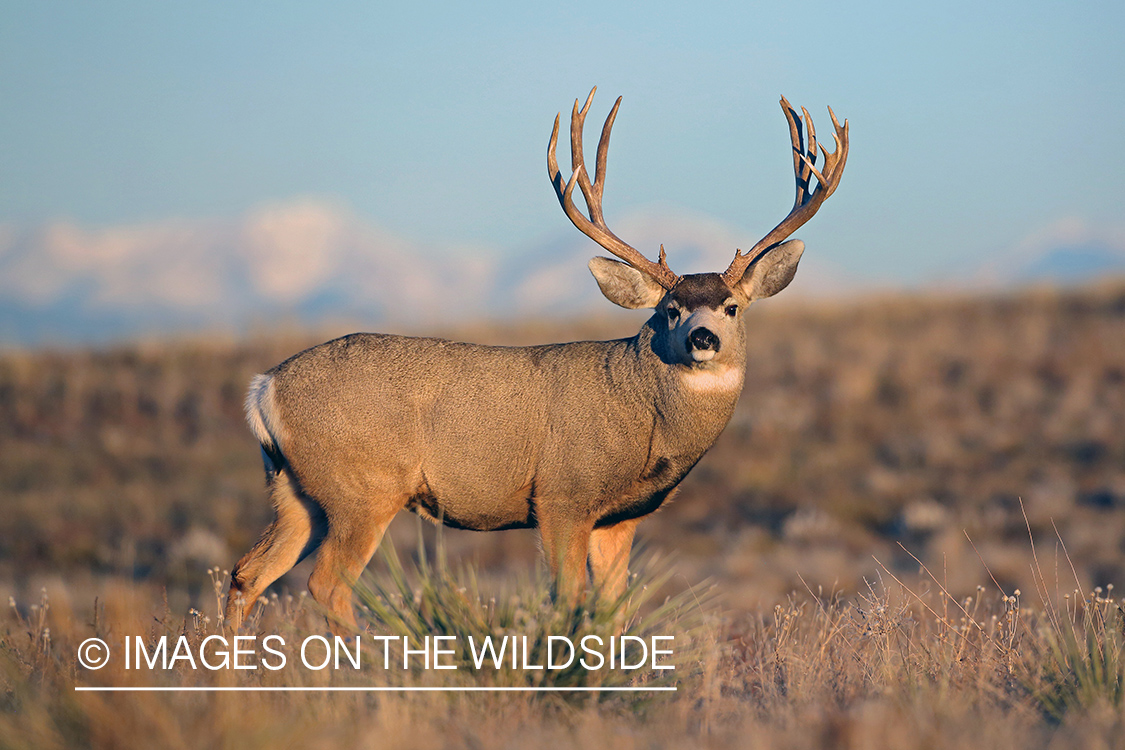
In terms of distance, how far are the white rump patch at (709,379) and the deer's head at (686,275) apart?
0.07 metres

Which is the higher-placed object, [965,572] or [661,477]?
[661,477]

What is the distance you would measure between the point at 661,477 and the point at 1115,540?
1142 centimetres

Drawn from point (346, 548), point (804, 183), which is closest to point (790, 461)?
point (804, 183)

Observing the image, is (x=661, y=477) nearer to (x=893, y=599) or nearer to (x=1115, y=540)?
(x=893, y=599)

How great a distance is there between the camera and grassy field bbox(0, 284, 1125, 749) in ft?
12.7

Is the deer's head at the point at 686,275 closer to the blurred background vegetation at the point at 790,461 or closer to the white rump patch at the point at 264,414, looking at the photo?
the white rump patch at the point at 264,414

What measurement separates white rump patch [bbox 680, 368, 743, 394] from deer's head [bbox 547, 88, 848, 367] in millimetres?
72

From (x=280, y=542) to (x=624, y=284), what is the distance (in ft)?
8.57

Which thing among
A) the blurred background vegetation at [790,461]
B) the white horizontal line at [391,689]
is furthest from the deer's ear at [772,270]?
the blurred background vegetation at [790,461]

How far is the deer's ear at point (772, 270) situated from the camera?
6.35 metres

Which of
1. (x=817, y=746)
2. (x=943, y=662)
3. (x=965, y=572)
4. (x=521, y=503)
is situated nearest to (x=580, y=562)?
(x=521, y=503)

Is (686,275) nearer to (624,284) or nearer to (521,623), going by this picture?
(624,284)

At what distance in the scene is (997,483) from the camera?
17172 millimetres

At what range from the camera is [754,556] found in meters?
15.1
